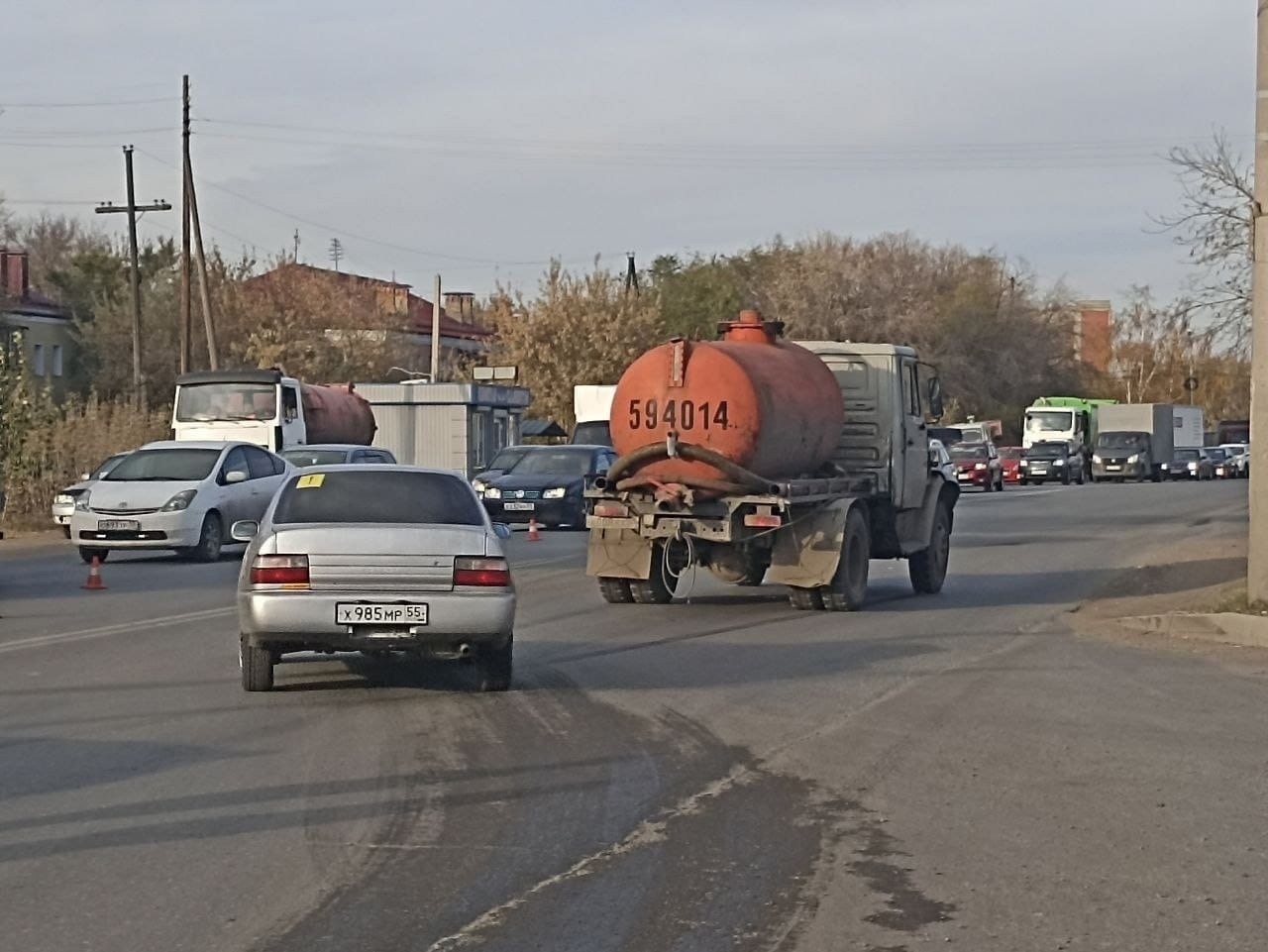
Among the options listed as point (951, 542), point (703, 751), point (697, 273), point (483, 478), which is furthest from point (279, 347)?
point (703, 751)

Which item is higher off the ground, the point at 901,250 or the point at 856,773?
the point at 901,250

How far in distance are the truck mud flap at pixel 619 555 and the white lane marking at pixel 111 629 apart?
3535 millimetres

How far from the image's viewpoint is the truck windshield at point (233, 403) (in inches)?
Result: 1528

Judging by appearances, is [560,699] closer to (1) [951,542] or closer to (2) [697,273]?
(1) [951,542]

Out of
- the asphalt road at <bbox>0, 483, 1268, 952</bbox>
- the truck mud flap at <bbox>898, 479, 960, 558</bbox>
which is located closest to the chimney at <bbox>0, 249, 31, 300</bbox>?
the truck mud flap at <bbox>898, 479, 960, 558</bbox>

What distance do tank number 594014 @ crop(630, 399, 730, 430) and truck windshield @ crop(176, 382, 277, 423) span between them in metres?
21.2

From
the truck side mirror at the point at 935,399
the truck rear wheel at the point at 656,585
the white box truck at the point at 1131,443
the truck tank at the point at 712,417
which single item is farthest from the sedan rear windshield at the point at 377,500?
the white box truck at the point at 1131,443

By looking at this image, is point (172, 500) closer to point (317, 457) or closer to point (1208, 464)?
point (317, 457)

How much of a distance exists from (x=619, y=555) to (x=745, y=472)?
69.5 inches

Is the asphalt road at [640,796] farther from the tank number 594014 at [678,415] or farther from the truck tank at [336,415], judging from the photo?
the truck tank at [336,415]

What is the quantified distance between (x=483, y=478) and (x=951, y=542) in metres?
8.46

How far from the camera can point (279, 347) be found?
2694 inches

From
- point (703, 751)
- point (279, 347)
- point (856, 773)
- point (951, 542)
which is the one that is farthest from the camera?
point (279, 347)

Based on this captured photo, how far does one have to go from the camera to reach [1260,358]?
1738cm
